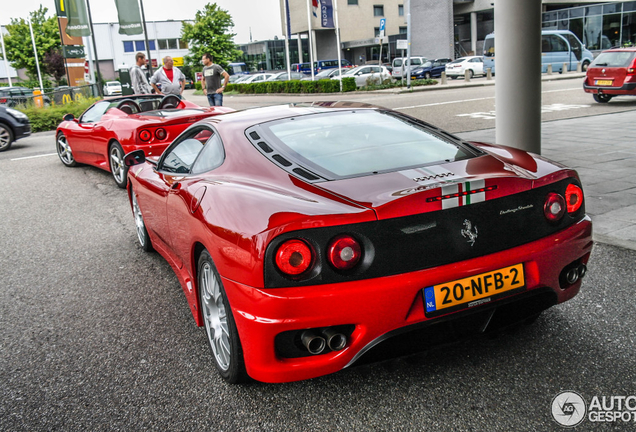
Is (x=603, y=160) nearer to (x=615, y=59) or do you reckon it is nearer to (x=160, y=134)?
(x=160, y=134)

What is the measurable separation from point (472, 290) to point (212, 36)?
5844cm

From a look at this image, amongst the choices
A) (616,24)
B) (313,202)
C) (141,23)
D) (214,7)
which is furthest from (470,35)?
(313,202)

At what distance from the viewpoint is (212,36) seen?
2240 inches

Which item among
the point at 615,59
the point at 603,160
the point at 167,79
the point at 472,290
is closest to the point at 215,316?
the point at 472,290

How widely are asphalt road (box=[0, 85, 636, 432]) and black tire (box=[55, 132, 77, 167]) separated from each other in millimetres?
6069

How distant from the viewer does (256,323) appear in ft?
7.46

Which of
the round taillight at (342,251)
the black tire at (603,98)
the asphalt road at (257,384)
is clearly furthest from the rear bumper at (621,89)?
the round taillight at (342,251)

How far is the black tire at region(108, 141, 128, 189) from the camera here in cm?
774

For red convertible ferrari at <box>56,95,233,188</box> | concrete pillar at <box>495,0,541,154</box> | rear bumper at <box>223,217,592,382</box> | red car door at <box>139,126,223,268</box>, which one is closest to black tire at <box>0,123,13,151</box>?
red convertible ferrari at <box>56,95,233,188</box>

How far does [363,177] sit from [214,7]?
58.7 m

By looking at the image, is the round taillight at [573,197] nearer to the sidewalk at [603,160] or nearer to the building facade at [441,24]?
the sidewalk at [603,160]

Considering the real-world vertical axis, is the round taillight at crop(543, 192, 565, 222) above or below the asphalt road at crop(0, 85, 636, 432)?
above

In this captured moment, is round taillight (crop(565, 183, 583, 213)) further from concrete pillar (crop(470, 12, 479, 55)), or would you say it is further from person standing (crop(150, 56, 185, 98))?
concrete pillar (crop(470, 12, 479, 55))

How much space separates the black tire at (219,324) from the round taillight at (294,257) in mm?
408
